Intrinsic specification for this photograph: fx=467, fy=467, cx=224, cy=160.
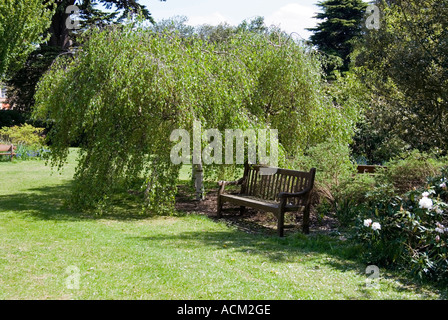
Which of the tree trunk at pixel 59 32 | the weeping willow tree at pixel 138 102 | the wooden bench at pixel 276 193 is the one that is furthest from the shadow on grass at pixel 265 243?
the tree trunk at pixel 59 32

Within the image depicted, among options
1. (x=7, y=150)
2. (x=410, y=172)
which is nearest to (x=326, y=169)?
(x=410, y=172)

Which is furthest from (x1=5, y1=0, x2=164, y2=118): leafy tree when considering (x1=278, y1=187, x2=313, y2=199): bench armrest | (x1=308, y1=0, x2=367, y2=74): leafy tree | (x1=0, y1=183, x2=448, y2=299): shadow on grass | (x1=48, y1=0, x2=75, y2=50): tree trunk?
(x1=308, y1=0, x2=367, y2=74): leafy tree

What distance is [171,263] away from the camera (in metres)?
5.07

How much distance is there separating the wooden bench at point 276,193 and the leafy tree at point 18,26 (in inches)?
551

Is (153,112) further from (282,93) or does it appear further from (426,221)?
(426,221)

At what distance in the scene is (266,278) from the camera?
15.0 feet

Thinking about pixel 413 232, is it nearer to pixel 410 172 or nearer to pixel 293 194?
→ pixel 410 172

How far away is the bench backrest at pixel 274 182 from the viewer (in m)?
7.48

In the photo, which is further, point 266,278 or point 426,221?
point 426,221

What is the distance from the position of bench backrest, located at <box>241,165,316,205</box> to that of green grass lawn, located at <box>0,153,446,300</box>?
969mm

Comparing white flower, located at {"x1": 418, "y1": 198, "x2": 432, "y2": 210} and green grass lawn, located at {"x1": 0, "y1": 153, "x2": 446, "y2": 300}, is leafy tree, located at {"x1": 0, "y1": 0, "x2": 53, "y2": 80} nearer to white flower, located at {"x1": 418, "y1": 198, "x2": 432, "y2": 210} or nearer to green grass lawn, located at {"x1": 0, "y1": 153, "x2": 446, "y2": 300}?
green grass lawn, located at {"x1": 0, "y1": 153, "x2": 446, "y2": 300}

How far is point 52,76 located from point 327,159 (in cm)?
578

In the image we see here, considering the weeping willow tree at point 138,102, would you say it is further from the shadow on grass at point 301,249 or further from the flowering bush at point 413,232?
the flowering bush at point 413,232
